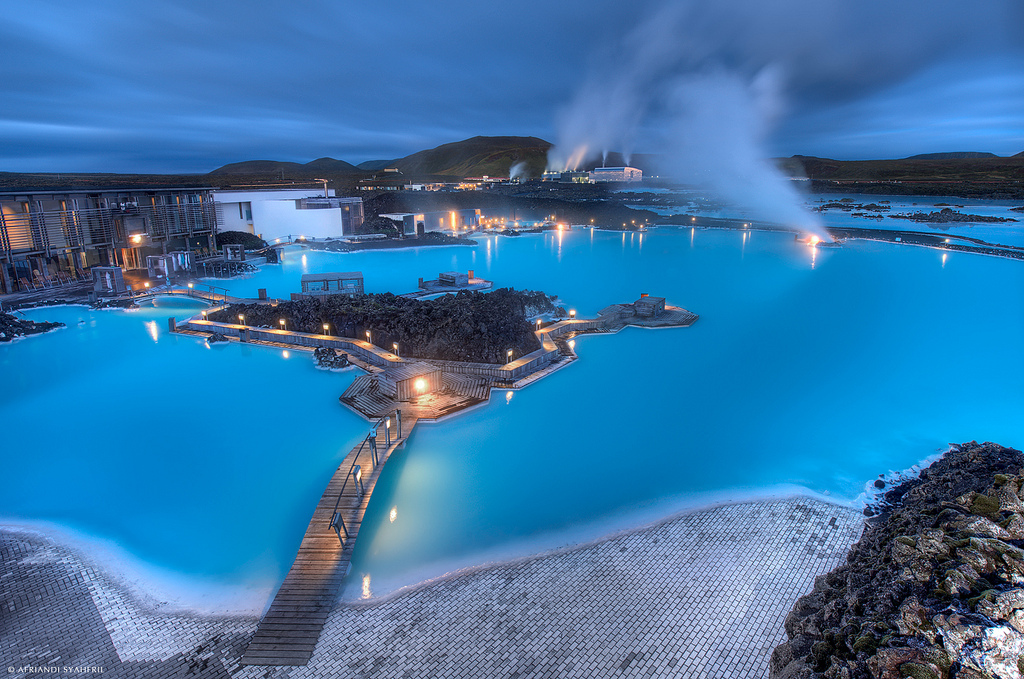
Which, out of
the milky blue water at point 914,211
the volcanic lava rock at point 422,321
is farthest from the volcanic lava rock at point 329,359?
the milky blue water at point 914,211

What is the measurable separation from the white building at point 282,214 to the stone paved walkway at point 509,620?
2627 cm

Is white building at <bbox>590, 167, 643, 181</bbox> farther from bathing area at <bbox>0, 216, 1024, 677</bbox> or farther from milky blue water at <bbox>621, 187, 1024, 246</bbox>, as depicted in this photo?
bathing area at <bbox>0, 216, 1024, 677</bbox>

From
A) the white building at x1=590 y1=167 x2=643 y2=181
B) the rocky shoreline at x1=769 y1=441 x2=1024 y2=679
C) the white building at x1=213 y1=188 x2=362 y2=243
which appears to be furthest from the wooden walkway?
the white building at x1=590 y1=167 x2=643 y2=181

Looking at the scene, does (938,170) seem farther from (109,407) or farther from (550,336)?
(109,407)

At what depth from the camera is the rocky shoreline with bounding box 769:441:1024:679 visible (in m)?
3.67

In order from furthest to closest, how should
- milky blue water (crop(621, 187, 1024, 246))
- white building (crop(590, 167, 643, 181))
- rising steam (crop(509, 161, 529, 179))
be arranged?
rising steam (crop(509, 161, 529, 179))
white building (crop(590, 167, 643, 181))
milky blue water (crop(621, 187, 1024, 246))

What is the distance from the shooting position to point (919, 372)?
1466cm

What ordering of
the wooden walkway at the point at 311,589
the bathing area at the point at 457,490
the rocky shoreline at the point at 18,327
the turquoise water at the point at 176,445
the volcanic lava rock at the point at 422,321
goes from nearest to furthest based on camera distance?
the wooden walkway at the point at 311,589
the bathing area at the point at 457,490
the turquoise water at the point at 176,445
the volcanic lava rock at the point at 422,321
the rocky shoreline at the point at 18,327

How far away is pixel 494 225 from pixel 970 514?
3963cm

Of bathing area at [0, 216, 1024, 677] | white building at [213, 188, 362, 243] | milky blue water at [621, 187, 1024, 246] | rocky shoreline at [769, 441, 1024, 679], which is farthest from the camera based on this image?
milky blue water at [621, 187, 1024, 246]

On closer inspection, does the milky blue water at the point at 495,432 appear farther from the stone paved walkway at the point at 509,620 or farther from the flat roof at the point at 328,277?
the flat roof at the point at 328,277

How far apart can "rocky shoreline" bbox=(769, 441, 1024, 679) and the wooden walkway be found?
440cm

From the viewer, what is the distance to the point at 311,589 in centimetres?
567

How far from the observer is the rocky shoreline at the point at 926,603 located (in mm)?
3666
